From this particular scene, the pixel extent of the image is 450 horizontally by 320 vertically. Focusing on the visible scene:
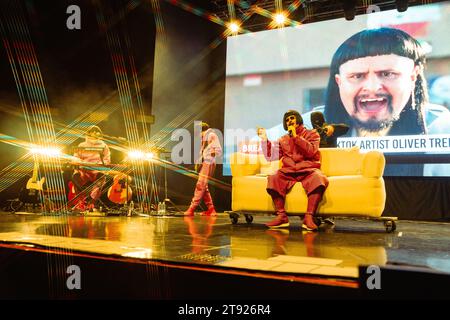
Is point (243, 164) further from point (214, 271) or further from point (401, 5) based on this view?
point (401, 5)

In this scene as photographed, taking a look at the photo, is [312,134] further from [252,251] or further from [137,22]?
[137,22]

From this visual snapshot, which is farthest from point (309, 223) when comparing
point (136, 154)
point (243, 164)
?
point (136, 154)

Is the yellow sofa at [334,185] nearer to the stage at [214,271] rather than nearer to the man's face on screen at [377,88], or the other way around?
the stage at [214,271]

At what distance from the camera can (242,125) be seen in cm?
696

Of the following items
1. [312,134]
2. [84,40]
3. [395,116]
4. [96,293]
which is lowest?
[96,293]

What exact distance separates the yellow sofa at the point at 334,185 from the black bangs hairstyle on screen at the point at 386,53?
238cm

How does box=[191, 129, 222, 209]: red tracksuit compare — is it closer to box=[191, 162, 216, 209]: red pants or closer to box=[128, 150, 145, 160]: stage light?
box=[191, 162, 216, 209]: red pants

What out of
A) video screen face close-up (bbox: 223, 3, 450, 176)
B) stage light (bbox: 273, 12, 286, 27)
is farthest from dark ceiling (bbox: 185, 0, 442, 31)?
video screen face close-up (bbox: 223, 3, 450, 176)

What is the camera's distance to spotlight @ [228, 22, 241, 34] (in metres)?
7.56

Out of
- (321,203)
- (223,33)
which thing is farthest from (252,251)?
(223,33)

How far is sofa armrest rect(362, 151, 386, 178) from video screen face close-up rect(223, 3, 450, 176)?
1836mm

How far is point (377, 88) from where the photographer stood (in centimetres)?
574
